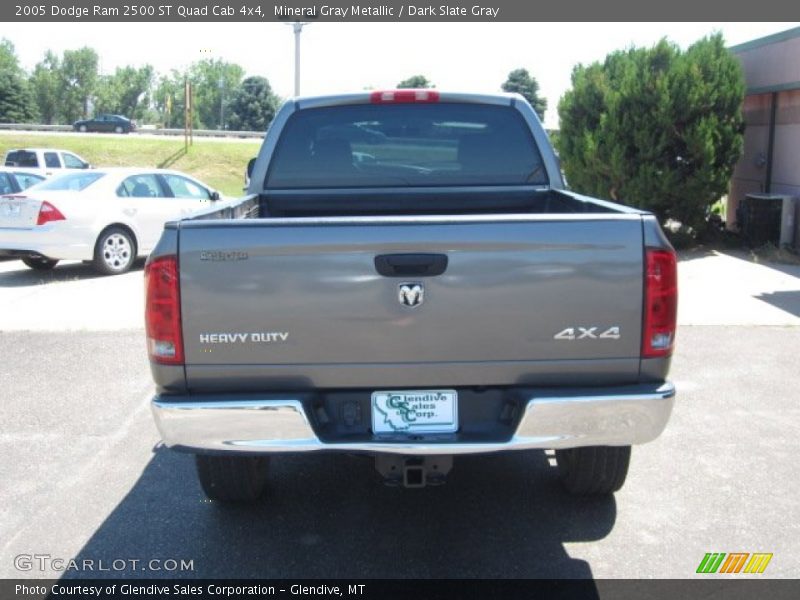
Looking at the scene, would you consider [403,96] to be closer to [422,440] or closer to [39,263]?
[422,440]

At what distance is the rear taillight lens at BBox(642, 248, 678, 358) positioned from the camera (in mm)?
3377

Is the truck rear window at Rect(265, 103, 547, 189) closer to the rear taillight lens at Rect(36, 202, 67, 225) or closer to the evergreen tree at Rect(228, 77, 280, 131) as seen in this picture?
the rear taillight lens at Rect(36, 202, 67, 225)

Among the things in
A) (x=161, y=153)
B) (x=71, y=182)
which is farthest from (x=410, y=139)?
(x=161, y=153)

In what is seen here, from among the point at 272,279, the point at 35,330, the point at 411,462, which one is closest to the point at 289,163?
the point at 272,279

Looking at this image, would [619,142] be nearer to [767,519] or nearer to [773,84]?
[773,84]

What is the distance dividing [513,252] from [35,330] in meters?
6.91

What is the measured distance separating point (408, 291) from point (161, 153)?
130 ft

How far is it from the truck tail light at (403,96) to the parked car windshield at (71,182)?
821 cm

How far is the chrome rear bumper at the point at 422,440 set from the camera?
Result: 3.36 meters

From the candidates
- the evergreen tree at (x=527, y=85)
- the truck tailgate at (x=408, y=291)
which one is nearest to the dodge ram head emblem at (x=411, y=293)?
the truck tailgate at (x=408, y=291)

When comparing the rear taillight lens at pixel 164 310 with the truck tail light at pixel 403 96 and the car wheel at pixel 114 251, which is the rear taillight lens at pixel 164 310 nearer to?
the truck tail light at pixel 403 96

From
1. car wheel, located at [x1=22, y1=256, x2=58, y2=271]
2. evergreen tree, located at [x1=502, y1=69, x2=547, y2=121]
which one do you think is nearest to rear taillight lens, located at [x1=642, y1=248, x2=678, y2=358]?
car wheel, located at [x1=22, y1=256, x2=58, y2=271]

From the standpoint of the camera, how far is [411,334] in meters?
3.39

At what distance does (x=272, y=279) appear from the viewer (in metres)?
3.35
